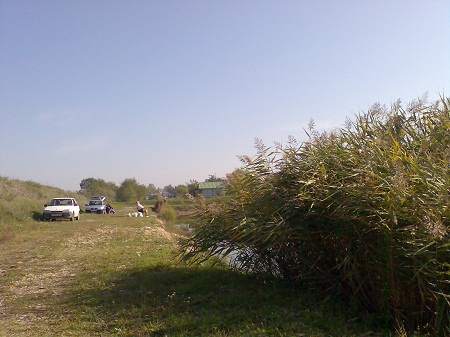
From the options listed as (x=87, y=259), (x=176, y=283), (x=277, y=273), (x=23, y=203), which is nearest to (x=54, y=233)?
(x=87, y=259)

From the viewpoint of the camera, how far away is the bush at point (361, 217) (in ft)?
19.1

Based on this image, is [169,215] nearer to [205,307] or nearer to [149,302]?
[149,302]

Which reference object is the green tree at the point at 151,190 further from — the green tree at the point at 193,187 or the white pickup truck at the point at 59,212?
the green tree at the point at 193,187

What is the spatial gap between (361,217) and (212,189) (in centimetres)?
417

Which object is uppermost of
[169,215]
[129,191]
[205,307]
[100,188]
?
[100,188]

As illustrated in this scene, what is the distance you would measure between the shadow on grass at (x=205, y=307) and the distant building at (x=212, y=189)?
1.62 meters

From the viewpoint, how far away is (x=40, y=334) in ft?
20.2

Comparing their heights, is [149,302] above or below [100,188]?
below

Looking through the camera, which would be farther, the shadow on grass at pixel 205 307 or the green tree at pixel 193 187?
the green tree at pixel 193 187

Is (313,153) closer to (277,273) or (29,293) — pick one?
(277,273)

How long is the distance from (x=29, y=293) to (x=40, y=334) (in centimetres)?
273

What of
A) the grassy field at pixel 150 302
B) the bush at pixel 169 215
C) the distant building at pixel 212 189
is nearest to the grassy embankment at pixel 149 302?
the grassy field at pixel 150 302

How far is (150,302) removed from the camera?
738cm

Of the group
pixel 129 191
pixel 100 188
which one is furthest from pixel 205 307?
pixel 100 188
